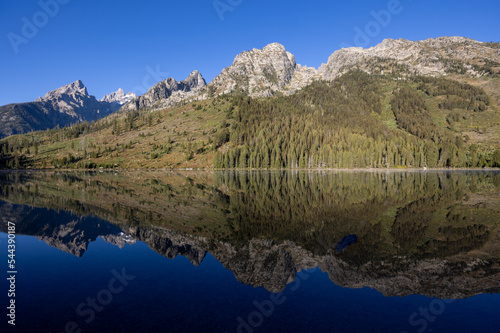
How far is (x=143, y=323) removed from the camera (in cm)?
987

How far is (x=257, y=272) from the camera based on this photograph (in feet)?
48.3

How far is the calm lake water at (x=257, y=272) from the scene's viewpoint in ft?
33.6

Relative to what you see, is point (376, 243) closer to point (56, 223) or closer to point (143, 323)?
point (143, 323)

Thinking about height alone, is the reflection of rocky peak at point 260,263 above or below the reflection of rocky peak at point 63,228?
below

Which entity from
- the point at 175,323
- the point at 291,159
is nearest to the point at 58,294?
the point at 175,323

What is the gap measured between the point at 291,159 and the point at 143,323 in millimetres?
166631

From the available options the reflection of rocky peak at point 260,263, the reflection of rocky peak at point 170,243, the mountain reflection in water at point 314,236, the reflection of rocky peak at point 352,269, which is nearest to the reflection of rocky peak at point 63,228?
the mountain reflection in water at point 314,236

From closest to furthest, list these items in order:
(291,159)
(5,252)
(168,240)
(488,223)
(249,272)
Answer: (249,272) < (5,252) < (168,240) < (488,223) < (291,159)

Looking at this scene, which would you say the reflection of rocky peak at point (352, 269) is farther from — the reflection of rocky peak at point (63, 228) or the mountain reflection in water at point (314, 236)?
the reflection of rocky peak at point (63, 228)

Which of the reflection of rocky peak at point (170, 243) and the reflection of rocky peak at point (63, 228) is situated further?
the reflection of rocky peak at point (63, 228)

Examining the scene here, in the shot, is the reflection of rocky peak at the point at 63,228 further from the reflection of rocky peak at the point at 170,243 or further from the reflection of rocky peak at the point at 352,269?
the reflection of rocky peak at the point at 352,269

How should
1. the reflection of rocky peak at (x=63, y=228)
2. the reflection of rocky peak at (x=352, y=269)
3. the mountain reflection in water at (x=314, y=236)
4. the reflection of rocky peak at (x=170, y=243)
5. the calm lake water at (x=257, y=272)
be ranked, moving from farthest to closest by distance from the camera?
1. the reflection of rocky peak at (x=63, y=228)
2. the reflection of rocky peak at (x=170, y=243)
3. the mountain reflection in water at (x=314, y=236)
4. the reflection of rocky peak at (x=352, y=269)
5. the calm lake water at (x=257, y=272)

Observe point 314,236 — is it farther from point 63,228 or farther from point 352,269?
point 63,228

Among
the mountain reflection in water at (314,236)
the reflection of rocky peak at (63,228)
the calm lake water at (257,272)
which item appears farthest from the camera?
the reflection of rocky peak at (63,228)
